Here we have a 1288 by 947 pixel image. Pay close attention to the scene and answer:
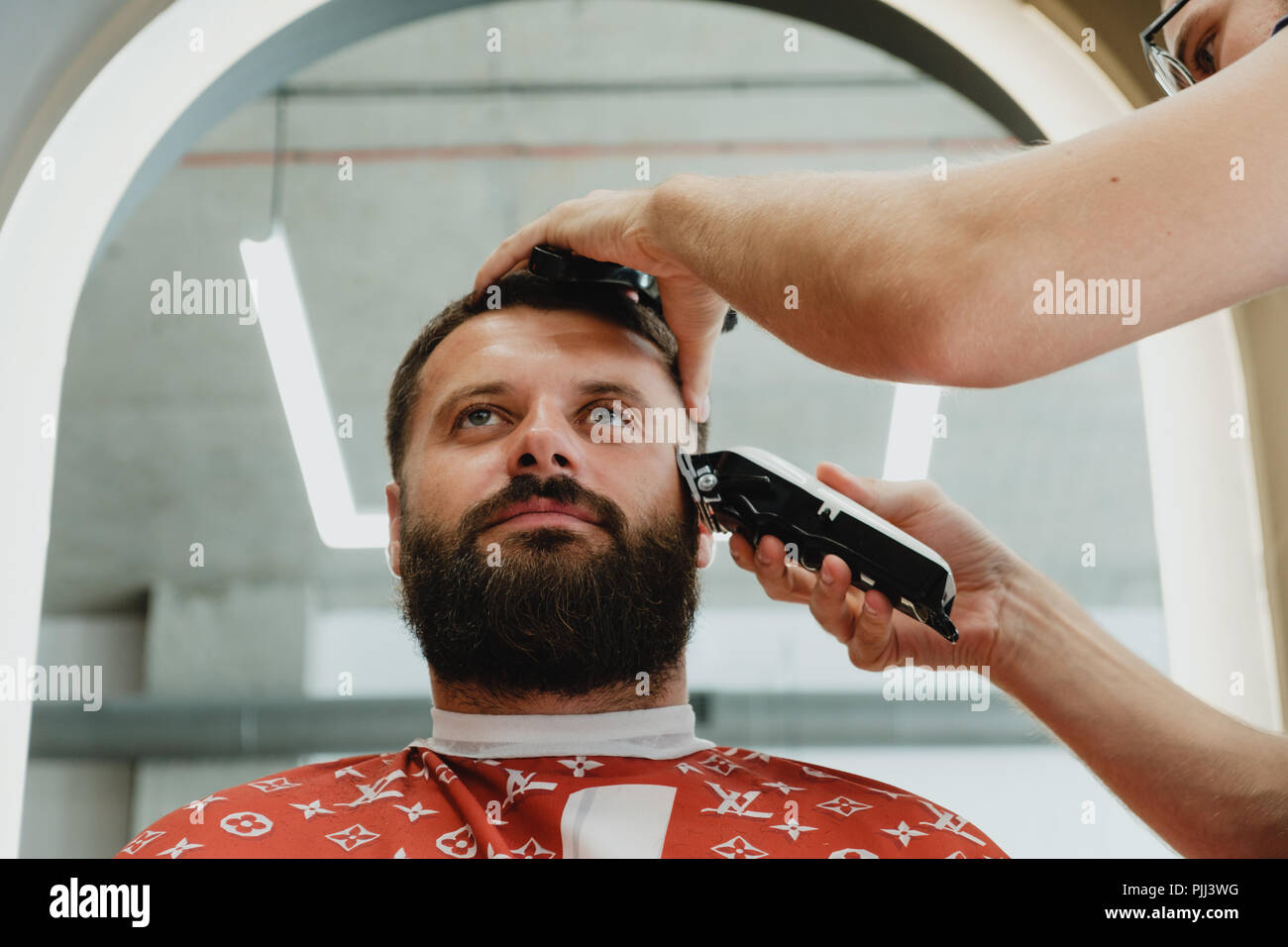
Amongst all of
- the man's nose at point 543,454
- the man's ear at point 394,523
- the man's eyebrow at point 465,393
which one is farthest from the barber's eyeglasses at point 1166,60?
the man's ear at point 394,523

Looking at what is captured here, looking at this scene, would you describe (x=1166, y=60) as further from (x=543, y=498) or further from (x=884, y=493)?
(x=543, y=498)

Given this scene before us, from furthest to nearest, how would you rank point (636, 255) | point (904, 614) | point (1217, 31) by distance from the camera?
point (904, 614), point (636, 255), point (1217, 31)

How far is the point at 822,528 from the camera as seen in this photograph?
5.22ft

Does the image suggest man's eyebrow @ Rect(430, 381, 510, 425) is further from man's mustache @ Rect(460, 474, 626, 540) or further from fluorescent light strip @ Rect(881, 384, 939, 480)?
fluorescent light strip @ Rect(881, 384, 939, 480)

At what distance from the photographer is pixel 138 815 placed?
936 cm

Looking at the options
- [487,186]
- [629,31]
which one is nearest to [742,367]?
[487,186]

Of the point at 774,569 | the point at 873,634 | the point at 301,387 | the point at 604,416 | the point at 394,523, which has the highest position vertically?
the point at 301,387

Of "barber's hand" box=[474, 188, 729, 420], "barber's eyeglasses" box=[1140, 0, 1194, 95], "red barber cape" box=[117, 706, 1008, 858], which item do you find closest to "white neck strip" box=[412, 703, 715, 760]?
"red barber cape" box=[117, 706, 1008, 858]

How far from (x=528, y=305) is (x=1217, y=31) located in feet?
3.91

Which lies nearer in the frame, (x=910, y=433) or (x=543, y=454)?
(x=543, y=454)

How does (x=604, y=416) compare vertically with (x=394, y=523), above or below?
above

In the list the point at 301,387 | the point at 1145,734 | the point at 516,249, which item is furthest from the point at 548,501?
the point at 301,387

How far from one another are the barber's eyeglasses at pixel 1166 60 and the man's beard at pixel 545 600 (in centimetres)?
103
